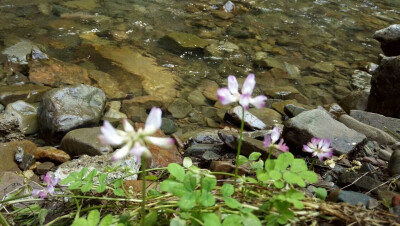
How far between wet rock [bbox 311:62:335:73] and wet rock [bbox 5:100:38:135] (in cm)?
397

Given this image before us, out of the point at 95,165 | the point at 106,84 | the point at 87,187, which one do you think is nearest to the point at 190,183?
the point at 87,187

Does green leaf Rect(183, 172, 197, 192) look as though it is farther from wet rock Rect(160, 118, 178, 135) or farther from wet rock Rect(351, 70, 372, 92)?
wet rock Rect(351, 70, 372, 92)

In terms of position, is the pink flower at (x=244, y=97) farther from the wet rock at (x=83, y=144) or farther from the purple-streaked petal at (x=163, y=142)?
the wet rock at (x=83, y=144)

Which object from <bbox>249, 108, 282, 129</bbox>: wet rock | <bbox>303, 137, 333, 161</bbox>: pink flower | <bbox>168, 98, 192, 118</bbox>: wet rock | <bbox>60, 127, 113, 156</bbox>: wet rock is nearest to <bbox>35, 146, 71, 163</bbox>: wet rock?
<bbox>60, 127, 113, 156</bbox>: wet rock

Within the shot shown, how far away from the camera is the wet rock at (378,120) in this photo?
3.64m

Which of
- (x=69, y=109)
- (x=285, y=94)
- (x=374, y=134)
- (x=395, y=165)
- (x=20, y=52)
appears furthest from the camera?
(x=20, y=52)

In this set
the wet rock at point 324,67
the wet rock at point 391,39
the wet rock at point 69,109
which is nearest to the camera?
the wet rock at point 69,109

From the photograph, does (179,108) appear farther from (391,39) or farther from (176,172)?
(176,172)

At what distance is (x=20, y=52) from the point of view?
5219mm

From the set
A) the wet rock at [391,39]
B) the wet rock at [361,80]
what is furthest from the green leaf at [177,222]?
the wet rock at [391,39]

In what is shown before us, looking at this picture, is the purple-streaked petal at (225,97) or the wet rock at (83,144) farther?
the wet rock at (83,144)

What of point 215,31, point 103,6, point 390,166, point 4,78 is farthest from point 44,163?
point 103,6

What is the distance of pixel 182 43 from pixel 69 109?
2.62 m

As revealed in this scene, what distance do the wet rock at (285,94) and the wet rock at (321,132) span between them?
1779 mm
